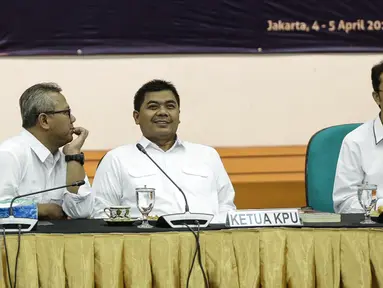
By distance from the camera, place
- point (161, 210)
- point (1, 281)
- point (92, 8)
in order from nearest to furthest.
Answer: point (1, 281)
point (161, 210)
point (92, 8)

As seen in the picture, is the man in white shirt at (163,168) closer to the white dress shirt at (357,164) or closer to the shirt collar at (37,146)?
the shirt collar at (37,146)

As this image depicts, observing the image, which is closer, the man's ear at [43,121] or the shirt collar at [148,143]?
the man's ear at [43,121]

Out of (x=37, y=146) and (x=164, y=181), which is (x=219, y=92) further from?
(x=37, y=146)

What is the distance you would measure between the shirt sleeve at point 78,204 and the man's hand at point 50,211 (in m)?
0.03

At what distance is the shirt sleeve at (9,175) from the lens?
3549mm

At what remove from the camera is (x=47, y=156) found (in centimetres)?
373

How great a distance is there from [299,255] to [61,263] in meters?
0.76

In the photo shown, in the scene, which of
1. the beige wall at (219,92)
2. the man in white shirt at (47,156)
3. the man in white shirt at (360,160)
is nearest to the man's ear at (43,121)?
the man in white shirt at (47,156)

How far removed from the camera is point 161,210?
3.77m

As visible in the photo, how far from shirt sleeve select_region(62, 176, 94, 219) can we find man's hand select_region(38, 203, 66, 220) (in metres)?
0.03

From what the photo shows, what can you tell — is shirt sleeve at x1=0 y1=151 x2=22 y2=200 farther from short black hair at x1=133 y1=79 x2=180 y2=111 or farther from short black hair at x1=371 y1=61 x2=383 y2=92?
short black hair at x1=371 y1=61 x2=383 y2=92

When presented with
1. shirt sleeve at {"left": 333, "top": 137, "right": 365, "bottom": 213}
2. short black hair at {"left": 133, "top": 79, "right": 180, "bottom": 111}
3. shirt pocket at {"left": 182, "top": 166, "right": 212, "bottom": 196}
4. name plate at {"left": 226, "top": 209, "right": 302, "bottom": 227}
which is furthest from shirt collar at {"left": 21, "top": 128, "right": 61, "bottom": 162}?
shirt sleeve at {"left": 333, "top": 137, "right": 365, "bottom": 213}

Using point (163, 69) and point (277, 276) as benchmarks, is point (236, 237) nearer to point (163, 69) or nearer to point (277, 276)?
point (277, 276)

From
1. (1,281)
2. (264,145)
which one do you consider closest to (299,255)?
(1,281)
